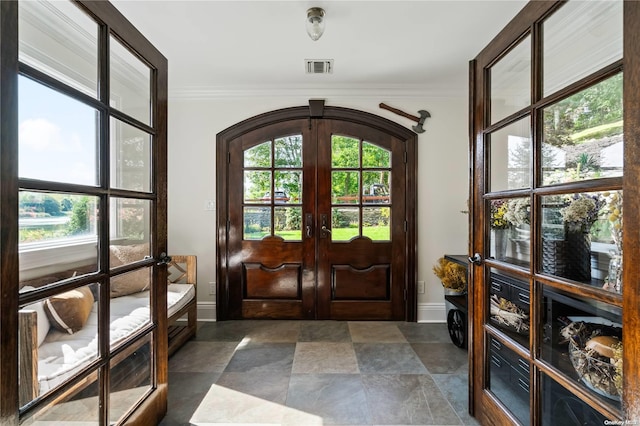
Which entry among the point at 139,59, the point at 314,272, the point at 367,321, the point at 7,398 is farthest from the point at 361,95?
the point at 7,398

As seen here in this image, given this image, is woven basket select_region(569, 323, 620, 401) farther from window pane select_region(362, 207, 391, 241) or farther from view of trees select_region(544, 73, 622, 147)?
window pane select_region(362, 207, 391, 241)

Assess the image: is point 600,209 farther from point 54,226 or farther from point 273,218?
point 273,218

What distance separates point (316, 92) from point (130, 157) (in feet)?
6.69

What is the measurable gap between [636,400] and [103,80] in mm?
2030

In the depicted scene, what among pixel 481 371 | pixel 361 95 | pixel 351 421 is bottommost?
pixel 351 421

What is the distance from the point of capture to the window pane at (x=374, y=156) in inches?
121

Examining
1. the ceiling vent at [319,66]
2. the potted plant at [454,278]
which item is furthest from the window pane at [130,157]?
the potted plant at [454,278]

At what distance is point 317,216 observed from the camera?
307cm

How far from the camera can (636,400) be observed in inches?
31.4

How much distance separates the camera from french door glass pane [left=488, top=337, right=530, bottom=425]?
4.18 ft

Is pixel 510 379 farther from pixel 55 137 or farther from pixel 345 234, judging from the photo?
pixel 55 137

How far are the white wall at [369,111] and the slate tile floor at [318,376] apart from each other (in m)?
0.63

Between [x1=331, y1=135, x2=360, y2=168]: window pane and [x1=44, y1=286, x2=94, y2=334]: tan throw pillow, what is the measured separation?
2309 mm

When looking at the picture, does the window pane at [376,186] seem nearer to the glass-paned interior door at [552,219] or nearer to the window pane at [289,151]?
the window pane at [289,151]
